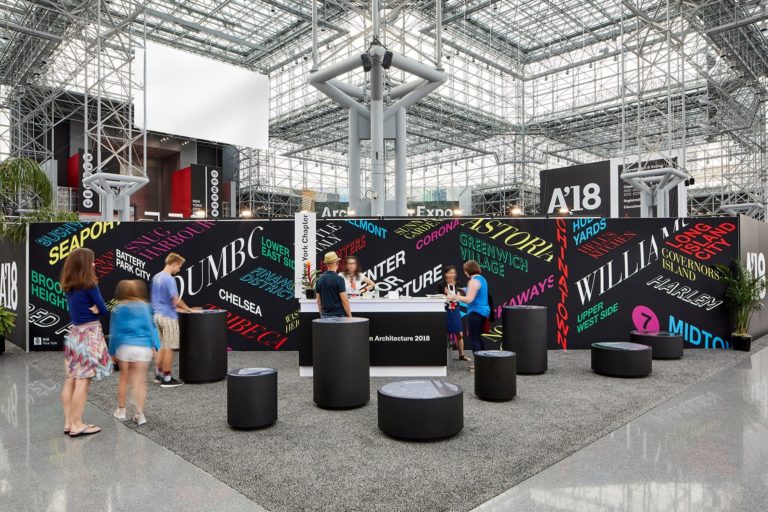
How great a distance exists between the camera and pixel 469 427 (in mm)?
4273

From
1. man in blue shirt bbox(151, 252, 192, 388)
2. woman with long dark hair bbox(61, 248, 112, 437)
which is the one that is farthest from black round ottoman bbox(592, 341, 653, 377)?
woman with long dark hair bbox(61, 248, 112, 437)

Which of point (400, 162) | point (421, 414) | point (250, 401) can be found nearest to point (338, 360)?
point (250, 401)

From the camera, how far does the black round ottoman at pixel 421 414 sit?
3898 mm

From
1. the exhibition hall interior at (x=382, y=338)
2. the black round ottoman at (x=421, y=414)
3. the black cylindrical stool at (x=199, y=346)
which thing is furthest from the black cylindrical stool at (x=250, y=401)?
the black cylindrical stool at (x=199, y=346)

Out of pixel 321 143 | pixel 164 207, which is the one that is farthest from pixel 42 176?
pixel 321 143

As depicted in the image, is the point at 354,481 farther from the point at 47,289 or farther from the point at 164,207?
the point at 164,207

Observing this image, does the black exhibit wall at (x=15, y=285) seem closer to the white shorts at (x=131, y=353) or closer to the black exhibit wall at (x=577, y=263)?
the black exhibit wall at (x=577, y=263)

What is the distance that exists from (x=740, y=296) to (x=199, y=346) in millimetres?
7474

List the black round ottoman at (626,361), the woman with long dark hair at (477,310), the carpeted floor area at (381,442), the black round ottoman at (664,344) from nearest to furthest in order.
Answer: the carpeted floor area at (381,442) → the black round ottoman at (626,361) → the woman with long dark hair at (477,310) → the black round ottoman at (664,344)

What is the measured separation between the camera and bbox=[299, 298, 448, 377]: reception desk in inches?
241

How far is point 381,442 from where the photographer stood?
3943 millimetres

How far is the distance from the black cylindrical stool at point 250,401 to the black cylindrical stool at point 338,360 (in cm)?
65

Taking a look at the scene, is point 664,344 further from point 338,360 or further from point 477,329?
point 338,360

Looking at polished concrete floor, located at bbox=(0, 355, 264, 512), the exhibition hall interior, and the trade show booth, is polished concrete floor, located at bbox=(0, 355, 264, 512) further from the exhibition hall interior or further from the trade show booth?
the trade show booth
